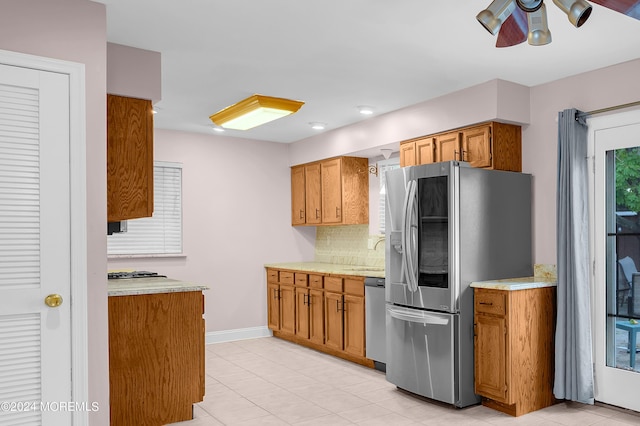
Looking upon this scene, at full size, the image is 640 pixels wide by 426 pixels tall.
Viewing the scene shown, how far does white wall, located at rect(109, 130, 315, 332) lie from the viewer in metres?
6.04

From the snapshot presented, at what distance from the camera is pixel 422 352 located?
3.99 metres

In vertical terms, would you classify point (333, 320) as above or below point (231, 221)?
below

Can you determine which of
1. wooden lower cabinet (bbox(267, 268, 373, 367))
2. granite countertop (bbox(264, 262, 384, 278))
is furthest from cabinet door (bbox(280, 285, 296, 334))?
granite countertop (bbox(264, 262, 384, 278))

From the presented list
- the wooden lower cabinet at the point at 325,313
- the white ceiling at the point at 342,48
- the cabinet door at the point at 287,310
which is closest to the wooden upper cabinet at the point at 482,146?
the white ceiling at the point at 342,48

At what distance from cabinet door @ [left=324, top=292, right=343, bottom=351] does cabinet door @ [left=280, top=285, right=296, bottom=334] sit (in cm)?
64

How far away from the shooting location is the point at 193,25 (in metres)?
3.02

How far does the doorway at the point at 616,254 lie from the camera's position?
3.70 meters

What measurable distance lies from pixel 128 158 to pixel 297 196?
11.6 ft

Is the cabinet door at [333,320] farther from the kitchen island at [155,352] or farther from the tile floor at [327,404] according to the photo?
the kitchen island at [155,352]

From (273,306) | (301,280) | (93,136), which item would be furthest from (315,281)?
(93,136)

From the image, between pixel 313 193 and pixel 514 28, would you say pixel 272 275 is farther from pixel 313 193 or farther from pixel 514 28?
pixel 514 28

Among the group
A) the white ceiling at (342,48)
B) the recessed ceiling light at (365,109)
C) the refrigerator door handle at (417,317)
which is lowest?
the refrigerator door handle at (417,317)

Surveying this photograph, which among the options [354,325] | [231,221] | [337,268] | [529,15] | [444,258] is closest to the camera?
[529,15]

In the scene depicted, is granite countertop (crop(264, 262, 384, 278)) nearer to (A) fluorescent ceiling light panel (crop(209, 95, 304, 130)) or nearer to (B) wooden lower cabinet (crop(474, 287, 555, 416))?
(B) wooden lower cabinet (crop(474, 287, 555, 416))
